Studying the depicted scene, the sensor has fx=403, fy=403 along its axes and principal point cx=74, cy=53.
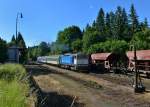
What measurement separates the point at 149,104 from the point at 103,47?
3156 inches

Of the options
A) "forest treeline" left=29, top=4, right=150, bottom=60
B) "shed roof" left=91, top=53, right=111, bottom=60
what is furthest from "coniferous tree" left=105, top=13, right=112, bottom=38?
"shed roof" left=91, top=53, right=111, bottom=60

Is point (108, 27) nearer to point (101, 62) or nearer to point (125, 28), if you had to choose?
point (125, 28)

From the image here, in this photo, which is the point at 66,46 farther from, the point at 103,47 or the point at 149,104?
the point at 149,104

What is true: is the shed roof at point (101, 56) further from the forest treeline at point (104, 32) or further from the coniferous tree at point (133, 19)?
the coniferous tree at point (133, 19)

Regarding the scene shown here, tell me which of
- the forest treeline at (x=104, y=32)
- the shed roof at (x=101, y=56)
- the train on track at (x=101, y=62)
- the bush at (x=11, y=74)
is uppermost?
the forest treeline at (x=104, y=32)

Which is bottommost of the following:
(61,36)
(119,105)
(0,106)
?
(119,105)

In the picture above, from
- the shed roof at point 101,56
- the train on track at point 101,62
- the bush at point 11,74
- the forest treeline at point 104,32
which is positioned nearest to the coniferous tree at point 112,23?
the forest treeline at point 104,32

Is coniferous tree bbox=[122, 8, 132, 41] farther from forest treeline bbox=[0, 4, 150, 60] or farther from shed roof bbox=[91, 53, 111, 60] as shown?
shed roof bbox=[91, 53, 111, 60]

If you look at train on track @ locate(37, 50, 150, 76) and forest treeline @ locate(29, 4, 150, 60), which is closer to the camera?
train on track @ locate(37, 50, 150, 76)

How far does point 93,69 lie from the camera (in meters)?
63.5

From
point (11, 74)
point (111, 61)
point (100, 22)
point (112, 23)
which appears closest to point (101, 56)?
point (111, 61)

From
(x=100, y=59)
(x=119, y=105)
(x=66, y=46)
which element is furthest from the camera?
(x=66, y=46)

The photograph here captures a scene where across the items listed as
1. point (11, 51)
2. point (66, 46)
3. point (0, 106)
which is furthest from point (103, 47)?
point (0, 106)

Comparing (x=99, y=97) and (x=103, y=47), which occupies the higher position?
(x=103, y=47)
